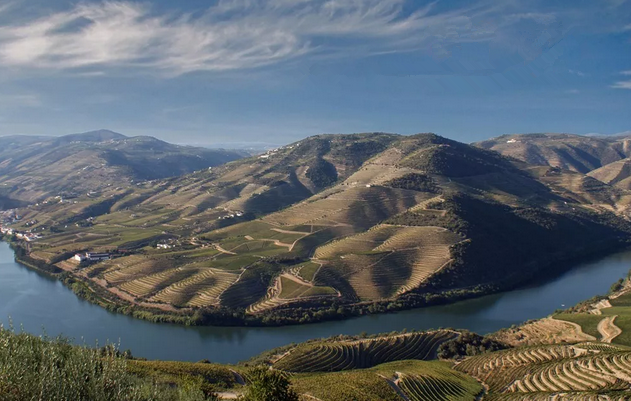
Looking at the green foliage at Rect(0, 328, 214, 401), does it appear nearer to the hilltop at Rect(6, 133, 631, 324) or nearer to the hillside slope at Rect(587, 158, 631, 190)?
the hilltop at Rect(6, 133, 631, 324)

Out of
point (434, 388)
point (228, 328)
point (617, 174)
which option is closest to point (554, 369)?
point (434, 388)

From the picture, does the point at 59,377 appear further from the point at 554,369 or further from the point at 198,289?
the point at 198,289

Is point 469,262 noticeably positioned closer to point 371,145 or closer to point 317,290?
point 317,290

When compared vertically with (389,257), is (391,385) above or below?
below

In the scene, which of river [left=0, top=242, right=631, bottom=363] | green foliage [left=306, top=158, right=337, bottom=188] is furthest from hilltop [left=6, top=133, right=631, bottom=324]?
river [left=0, top=242, right=631, bottom=363]

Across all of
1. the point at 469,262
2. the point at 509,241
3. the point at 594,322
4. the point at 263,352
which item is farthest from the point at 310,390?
the point at 509,241
